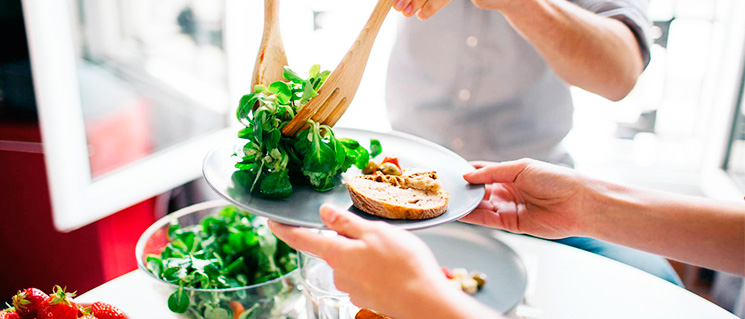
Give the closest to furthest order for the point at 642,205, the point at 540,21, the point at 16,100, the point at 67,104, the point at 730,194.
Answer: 1. the point at 642,205
2. the point at 540,21
3. the point at 67,104
4. the point at 16,100
5. the point at 730,194

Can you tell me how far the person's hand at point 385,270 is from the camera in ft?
2.28

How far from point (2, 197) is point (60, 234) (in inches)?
8.2

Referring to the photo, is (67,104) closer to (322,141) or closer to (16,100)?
(16,100)

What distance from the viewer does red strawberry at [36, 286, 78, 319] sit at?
2.67 feet

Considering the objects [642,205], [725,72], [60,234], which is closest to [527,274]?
[642,205]

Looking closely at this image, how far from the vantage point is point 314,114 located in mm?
919

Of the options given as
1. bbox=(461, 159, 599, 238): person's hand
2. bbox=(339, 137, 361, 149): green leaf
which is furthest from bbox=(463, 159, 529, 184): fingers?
bbox=(339, 137, 361, 149): green leaf

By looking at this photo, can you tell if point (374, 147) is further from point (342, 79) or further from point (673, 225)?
point (673, 225)

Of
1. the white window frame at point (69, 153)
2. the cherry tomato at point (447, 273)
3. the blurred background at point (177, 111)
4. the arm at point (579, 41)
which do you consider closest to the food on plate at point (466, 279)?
the cherry tomato at point (447, 273)

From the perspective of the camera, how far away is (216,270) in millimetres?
951

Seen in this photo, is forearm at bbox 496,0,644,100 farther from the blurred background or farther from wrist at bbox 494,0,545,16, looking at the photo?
the blurred background

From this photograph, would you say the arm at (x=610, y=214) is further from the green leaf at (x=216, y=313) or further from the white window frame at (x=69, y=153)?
the white window frame at (x=69, y=153)

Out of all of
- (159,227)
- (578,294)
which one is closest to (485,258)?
(578,294)

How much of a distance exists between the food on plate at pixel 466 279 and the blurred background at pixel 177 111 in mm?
802
